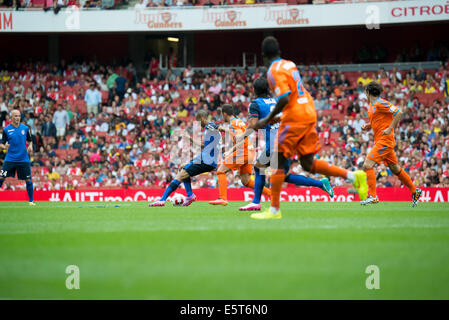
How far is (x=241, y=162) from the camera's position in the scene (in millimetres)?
12500

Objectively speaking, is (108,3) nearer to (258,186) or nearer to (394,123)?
(394,123)

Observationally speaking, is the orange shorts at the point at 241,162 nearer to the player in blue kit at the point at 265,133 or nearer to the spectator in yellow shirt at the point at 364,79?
the player in blue kit at the point at 265,133

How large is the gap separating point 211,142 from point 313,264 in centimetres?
840

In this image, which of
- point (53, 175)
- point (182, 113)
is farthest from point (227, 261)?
point (182, 113)

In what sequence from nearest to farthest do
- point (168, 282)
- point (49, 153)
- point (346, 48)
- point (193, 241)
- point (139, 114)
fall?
point (168, 282) → point (193, 241) → point (49, 153) → point (139, 114) → point (346, 48)

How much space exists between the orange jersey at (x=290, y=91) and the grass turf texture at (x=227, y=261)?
62.7 inches

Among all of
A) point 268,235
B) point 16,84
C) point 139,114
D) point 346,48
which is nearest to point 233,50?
point 346,48

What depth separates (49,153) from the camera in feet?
83.1

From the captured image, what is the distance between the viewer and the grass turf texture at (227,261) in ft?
13.0

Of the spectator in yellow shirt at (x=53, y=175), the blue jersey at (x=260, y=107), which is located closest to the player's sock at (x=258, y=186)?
the blue jersey at (x=260, y=107)

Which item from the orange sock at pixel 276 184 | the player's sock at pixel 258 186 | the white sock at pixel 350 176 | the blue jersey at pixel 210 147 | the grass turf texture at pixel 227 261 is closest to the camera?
the grass turf texture at pixel 227 261

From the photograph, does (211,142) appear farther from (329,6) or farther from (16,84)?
(16,84)

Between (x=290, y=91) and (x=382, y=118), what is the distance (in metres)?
4.84

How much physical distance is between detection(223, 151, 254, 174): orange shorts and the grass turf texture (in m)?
5.10
